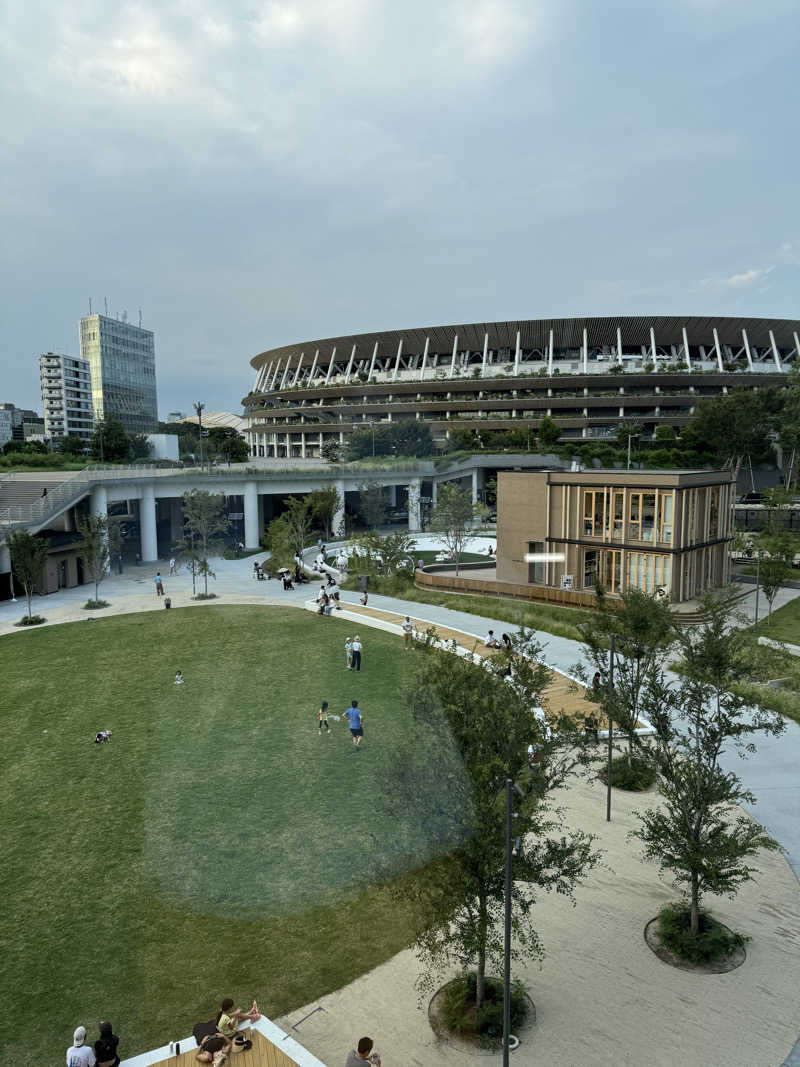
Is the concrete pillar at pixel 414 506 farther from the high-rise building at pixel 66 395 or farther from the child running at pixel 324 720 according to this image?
the high-rise building at pixel 66 395

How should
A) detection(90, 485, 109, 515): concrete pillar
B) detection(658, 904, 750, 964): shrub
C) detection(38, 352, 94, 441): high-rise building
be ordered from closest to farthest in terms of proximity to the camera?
detection(658, 904, 750, 964): shrub, detection(90, 485, 109, 515): concrete pillar, detection(38, 352, 94, 441): high-rise building

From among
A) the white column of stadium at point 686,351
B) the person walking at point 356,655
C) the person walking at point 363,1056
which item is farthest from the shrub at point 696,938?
the white column of stadium at point 686,351

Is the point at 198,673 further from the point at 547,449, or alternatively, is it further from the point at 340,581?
the point at 547,449

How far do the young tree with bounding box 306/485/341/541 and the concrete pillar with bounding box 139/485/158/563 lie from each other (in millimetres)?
11130

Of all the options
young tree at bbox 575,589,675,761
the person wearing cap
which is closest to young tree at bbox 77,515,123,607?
young tree at bbox 575,589,675,761

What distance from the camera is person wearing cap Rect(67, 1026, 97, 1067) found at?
847 cm

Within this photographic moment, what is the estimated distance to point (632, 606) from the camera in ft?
56.9

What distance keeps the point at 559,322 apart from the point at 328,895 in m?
91.8

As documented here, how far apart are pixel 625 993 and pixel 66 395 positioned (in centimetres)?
16837

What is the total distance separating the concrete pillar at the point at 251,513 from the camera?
182 feet

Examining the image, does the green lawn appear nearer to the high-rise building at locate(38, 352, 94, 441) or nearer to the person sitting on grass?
the person sitting on grass

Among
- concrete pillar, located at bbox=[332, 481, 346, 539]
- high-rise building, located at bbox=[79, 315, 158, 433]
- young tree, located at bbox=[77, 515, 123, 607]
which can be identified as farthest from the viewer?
high-rise building, located at bbox=[79, 315, 158, 433]

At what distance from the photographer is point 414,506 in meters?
64.5

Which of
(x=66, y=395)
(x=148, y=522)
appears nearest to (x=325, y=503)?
(x=148, y=522)
